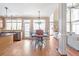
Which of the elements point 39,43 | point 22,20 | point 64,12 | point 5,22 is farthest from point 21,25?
point 64,12

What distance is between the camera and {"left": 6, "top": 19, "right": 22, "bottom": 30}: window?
35.8ft

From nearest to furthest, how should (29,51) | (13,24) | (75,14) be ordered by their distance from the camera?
(29,51) < (75,14) < (13,24)

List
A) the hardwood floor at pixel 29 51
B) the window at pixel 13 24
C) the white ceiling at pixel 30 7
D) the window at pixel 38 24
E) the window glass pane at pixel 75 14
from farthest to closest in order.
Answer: the window at pixel 38 24 → the window at pixel 13 24 → the window glass pane at pixel 75 14 → the white ceiling at pixel 30 7 → the hardwood floor at pixel 29 51

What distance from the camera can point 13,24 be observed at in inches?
438

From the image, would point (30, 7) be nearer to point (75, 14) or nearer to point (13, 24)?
point (75, 14)

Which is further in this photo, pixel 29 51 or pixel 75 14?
pixel 75 14

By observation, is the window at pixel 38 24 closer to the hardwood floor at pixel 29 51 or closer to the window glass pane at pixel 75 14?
the window glass pane at pixel 75 14

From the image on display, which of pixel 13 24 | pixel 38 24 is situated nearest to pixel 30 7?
pixel 38 24

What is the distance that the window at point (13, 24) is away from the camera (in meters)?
10.9

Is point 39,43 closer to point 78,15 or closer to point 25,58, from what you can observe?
point 78,15

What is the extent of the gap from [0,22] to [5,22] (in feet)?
1.64

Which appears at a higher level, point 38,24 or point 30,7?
point 30,7

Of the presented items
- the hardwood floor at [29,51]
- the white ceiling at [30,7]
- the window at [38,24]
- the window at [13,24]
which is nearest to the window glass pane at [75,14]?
the white ceiling at [30,7]

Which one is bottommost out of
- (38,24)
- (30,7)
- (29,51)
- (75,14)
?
(29,51)
